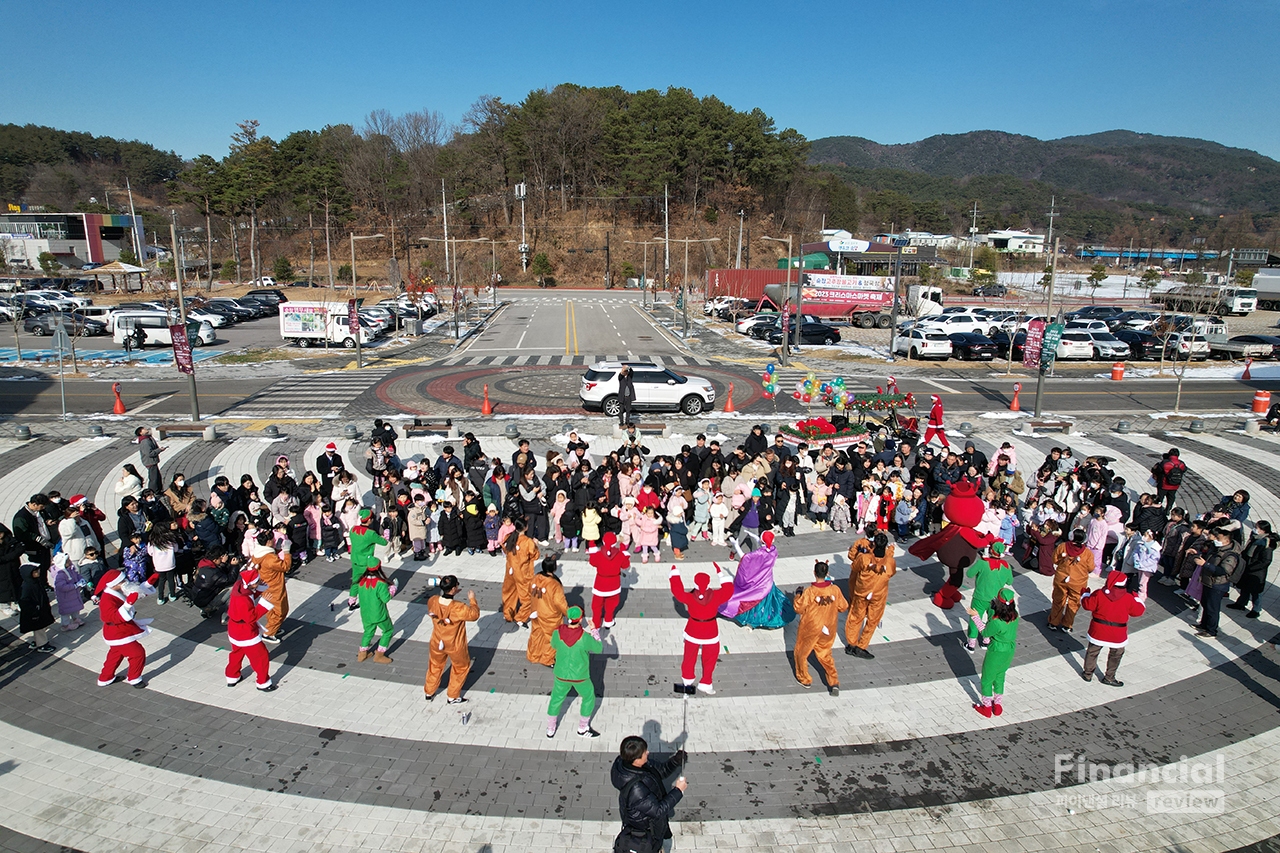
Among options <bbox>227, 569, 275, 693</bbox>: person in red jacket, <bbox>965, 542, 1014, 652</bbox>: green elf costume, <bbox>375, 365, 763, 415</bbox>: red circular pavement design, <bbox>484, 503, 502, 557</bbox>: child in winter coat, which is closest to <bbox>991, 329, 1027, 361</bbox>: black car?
<bbox>375, 365, 763, 415</bbox>: red circular pavement design

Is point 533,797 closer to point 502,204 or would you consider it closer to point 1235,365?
point 1235,365

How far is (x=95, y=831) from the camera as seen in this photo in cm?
622

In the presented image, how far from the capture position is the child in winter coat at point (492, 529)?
40.3ft

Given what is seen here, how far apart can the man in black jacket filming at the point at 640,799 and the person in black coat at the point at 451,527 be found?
7.44m

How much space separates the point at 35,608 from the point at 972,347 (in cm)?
3679

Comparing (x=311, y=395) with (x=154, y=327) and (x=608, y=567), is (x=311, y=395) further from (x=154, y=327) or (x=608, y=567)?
(x=608, y=567)

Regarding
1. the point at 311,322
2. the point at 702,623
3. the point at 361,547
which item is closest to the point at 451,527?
the point at 361,547

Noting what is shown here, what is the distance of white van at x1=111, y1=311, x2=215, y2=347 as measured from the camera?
35188 millimetres

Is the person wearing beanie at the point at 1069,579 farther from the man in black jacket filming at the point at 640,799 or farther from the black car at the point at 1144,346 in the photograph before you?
the black car at the point at 1144,346

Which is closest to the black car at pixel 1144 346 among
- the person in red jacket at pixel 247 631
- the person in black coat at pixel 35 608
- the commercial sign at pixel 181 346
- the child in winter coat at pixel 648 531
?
the child in winter coat at pixel 648 531

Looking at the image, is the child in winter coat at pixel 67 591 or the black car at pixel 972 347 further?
the black car at pixel 972 347

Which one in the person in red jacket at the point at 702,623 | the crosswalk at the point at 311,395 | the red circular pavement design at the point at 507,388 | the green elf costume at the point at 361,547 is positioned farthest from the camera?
the red circular pavement design at the point at 507,388

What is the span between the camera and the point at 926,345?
3569 cm

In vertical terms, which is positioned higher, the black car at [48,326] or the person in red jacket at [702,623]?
the black car at [48,326]
